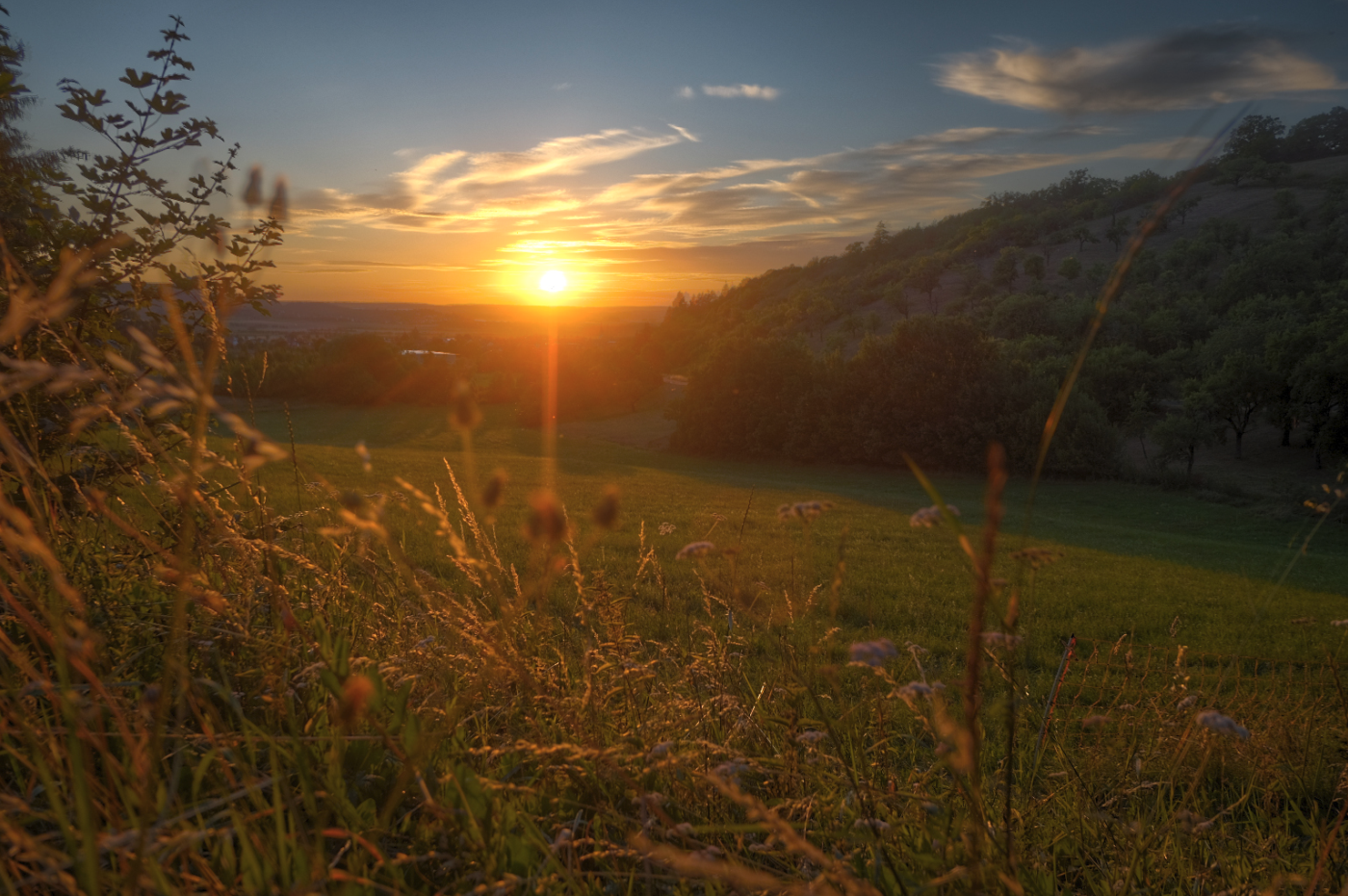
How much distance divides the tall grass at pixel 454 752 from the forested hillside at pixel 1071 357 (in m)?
1.49

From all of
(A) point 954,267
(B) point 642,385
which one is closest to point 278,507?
(B) point 642,385

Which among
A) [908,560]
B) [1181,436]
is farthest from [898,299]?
[908,560]

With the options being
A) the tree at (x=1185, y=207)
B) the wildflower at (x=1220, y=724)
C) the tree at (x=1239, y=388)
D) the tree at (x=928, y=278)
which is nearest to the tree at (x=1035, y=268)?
the tree at (x=928, y=278)

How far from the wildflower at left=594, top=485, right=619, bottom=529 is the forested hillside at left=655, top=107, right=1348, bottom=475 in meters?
1.10

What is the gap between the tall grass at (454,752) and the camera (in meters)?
1.26

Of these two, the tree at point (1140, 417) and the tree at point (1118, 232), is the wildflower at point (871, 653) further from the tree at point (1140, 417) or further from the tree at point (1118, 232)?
the tree at point (1118, 232)

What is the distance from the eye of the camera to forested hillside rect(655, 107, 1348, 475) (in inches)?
1451

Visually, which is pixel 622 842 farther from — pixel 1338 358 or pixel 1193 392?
pixel 1193 392

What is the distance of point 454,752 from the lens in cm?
202

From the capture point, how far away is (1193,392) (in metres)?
41.3

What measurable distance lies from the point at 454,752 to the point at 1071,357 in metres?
50.8

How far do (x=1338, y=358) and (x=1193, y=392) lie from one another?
22.4 feet

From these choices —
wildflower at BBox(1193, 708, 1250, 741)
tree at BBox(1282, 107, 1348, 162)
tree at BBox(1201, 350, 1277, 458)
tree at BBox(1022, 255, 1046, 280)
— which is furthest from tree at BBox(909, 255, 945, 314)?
wildflower at BBox(1193, 708, 1250, 741)

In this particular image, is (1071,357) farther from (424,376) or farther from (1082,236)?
(1082,236)
